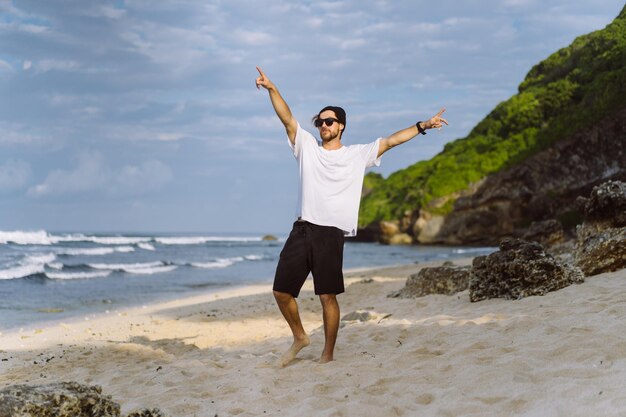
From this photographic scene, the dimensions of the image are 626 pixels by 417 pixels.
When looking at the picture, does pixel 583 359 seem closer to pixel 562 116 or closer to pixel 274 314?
pixel 274 314

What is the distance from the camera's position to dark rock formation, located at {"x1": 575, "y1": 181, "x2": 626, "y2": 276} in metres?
8.02

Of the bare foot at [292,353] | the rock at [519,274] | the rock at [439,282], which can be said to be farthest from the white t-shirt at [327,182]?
the rock at [439,282]

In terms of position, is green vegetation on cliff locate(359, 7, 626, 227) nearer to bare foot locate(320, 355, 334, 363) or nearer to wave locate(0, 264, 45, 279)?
wave locate(0, 264, 45, 279)

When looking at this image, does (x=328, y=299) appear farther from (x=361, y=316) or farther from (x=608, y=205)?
(x=608, y=205)

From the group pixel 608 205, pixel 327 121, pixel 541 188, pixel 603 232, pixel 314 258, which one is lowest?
pixel 603 232

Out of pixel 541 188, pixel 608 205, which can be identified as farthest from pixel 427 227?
pixel 608 205

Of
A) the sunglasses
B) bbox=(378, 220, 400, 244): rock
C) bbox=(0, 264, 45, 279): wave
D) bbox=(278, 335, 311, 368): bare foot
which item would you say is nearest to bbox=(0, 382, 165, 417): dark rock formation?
bbox=(278, 335, 311, 368): bare foot

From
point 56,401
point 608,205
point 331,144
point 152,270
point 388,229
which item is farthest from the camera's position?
point 388,229

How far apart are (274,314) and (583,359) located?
6739 millimetres

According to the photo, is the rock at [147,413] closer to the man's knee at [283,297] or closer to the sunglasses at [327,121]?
the man's knee at [283,297]

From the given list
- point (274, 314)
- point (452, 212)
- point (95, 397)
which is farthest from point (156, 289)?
point (452, 212)

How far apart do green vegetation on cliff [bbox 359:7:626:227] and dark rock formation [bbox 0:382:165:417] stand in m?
38.7

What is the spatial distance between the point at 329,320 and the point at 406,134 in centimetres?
186

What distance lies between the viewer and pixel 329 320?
557 centimetres
